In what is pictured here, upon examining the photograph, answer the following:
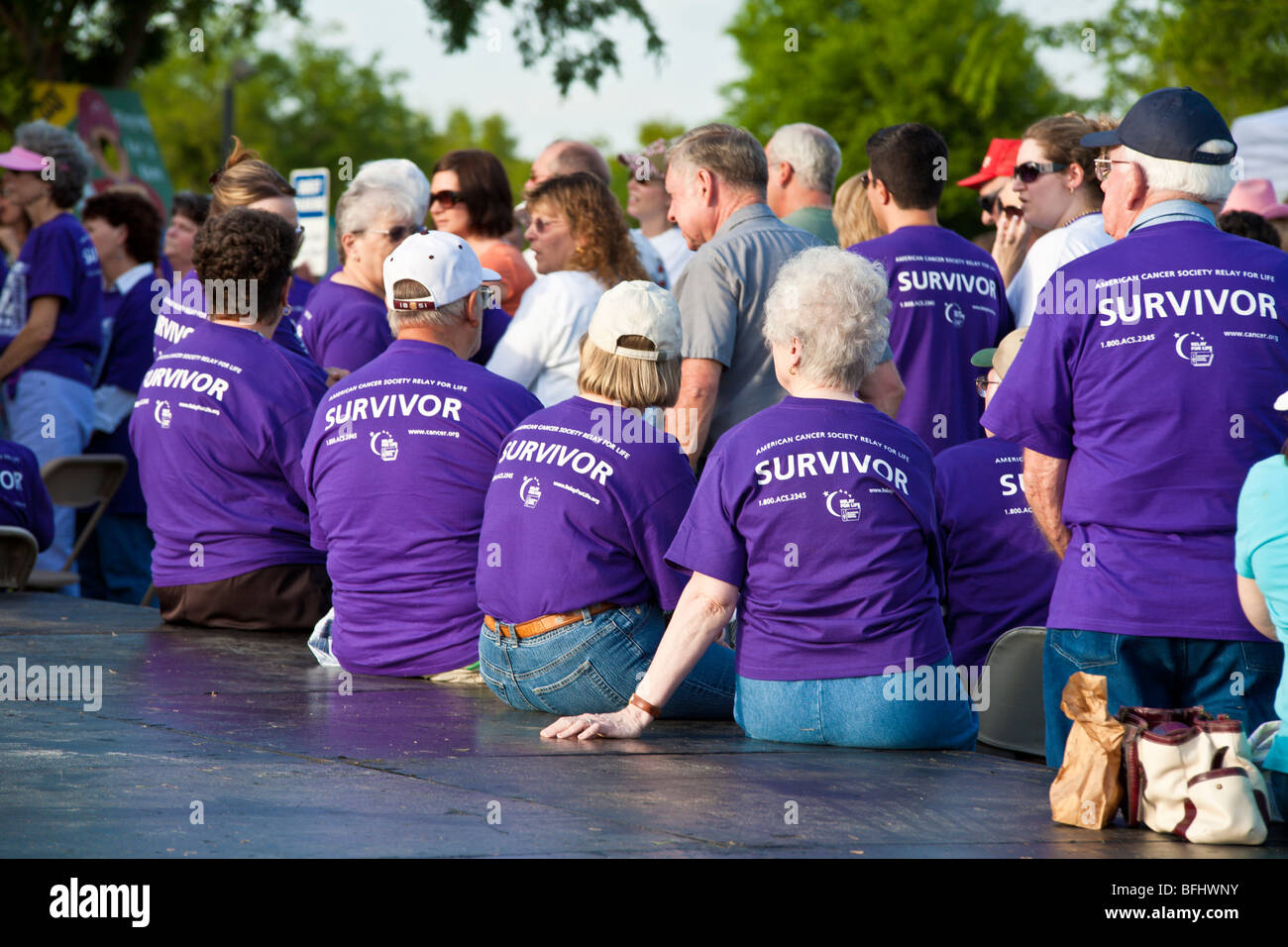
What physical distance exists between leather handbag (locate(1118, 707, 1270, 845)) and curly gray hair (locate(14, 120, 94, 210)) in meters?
7.72

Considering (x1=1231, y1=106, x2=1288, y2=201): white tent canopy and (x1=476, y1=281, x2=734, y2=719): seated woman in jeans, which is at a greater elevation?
(x1=1231, y1=106, x2=1288, y2=201): white tent canopy

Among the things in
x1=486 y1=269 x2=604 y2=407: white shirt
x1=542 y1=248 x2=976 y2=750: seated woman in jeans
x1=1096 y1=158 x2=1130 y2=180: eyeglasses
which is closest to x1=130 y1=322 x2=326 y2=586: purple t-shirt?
x1=486 y1=269 x2=604 y2=407: white shirt

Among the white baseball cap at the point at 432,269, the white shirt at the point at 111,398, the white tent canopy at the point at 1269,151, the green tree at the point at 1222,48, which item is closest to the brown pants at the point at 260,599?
the white baseball cap at the point at 432,269

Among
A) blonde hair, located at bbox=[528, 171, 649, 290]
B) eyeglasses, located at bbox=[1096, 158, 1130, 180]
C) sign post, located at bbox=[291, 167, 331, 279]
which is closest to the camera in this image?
eyeglasses, located at bbox=[1096, 158, 1130, 180]

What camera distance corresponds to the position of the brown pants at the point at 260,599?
717 cm

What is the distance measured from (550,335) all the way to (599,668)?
210 cm

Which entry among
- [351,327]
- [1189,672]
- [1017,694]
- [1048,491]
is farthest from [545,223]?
[1189,672]

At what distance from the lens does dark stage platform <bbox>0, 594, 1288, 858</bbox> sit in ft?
11.6

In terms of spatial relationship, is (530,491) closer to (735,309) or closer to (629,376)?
(629,376)

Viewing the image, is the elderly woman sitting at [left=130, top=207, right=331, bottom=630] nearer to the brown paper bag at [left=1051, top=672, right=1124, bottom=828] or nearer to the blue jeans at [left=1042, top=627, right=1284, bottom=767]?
the blue jeans at [left=1042, top=627, right=1284, bottom=767]

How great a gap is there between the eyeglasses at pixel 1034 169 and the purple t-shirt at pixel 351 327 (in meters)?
2.85
